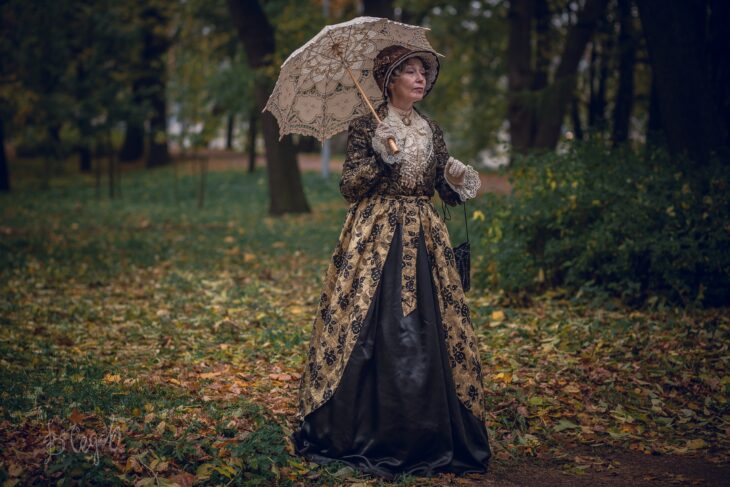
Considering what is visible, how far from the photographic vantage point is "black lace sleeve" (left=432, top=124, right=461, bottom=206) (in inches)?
178

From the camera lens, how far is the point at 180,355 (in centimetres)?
667

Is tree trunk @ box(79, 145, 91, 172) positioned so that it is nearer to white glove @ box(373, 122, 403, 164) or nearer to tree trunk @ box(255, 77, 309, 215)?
tree trunk @ box(255, 77, 309, 215)

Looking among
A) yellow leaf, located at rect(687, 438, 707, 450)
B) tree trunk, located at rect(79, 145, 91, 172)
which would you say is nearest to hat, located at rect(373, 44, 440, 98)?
yellow leaf, located at rect(687, 438, 707, 450)

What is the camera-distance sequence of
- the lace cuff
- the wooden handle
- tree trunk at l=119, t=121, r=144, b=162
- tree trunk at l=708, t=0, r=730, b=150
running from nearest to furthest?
the wooden handle < the lace cuff < tree trunk at l=708, t=0, r=730, b=150 < tree trunk at l=119, t=121, r=144, b=162

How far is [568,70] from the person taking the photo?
42.9 feet

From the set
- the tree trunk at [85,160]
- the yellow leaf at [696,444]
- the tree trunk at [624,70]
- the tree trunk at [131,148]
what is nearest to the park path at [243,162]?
the tree trunk at [131,148]

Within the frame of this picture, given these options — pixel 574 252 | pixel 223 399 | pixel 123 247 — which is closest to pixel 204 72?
pixel 123 247

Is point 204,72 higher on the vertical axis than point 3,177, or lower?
higher

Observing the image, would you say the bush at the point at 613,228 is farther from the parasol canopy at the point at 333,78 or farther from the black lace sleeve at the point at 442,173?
the parasol canopy at the point at 333,78

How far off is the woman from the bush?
3.67 m

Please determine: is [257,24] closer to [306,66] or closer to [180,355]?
[180,355]

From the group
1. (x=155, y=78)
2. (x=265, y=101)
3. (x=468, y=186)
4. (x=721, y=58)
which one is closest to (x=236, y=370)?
(x=468, y=186)

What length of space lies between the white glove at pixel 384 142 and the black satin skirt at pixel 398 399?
0.41 meters

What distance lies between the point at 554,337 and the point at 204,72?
19.0 m
